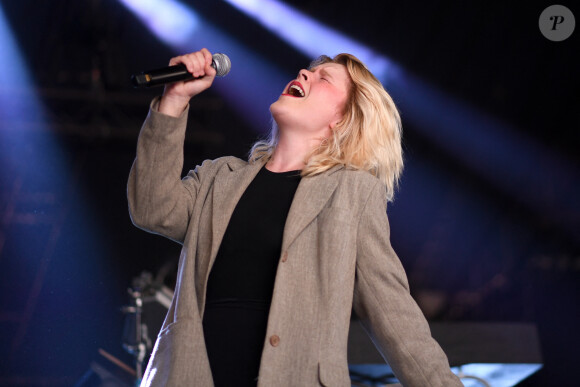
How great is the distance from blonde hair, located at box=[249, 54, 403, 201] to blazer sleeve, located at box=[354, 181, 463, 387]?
15cm

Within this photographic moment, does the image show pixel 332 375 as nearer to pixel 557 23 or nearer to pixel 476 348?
pixel 476 348

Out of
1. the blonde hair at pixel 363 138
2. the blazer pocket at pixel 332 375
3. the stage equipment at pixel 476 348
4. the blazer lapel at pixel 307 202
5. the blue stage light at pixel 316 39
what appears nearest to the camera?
the blazer pocket at pixel 332 375

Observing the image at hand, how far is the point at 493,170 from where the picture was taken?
439 centimetres

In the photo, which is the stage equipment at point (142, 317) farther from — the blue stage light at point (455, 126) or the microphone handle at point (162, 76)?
the blue stage light at point (455, 126)

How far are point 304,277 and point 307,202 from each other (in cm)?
17

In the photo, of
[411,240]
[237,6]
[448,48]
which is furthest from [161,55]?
[411,240]

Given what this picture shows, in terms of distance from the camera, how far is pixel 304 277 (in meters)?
1.15

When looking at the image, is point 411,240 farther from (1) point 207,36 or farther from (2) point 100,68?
(2) point 100,68

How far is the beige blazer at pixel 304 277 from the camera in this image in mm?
1083

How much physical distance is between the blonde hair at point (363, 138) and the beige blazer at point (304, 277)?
0.08 m

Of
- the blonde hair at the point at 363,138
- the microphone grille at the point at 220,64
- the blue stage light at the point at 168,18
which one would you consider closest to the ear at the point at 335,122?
the blonde hair at the point at 363,138

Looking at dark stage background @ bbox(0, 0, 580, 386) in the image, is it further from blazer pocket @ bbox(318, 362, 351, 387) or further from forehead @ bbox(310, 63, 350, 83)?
blazer pocket @ bbox(318, 362, 351, 387)

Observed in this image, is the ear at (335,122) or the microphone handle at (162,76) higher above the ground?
the ear at (335,122)

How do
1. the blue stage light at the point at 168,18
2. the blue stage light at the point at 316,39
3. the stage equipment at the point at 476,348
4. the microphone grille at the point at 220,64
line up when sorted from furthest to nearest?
the blue stage light at the point at 316,39 < the blue stage light at the point at 168,18 < the stage equipment at the point at 476,348 < the microphone grille at the point at 220,64
